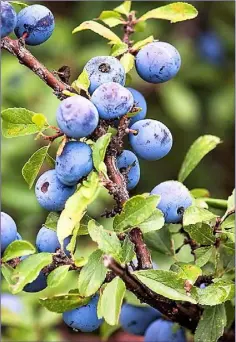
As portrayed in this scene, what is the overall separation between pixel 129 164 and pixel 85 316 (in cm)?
20

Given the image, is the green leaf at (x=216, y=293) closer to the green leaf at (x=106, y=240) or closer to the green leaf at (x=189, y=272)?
the green leaf at (x=189, y=272)

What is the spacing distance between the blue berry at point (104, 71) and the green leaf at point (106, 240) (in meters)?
0.18

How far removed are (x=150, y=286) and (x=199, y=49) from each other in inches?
95.1

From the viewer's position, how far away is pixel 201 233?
968mm

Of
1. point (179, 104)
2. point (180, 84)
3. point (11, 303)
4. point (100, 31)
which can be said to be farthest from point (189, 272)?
point (180, 84)

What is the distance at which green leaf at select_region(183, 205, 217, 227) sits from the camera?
920 millimetres

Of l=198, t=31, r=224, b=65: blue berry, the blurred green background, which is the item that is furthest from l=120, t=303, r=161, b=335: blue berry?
l=198, t=31, r=224, b=65: blue berry

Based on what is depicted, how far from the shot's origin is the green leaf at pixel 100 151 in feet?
2.69

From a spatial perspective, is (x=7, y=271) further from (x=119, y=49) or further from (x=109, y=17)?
(x=109, y=17)

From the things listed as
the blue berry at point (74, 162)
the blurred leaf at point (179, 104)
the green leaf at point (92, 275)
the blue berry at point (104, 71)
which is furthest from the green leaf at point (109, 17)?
the blurred leaf at point (179, 104)

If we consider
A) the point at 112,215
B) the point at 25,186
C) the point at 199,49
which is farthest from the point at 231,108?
the point at 112,215

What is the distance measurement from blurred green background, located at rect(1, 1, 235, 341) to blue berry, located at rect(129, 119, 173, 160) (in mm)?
1409

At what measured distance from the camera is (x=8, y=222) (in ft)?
2.82

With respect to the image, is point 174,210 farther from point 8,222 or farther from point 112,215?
point 8,222
